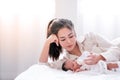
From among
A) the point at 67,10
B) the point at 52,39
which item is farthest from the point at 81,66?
the point at 67,10

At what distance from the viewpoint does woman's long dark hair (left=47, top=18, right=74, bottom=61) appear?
1863 millimetres

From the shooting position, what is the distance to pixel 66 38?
1800 mm

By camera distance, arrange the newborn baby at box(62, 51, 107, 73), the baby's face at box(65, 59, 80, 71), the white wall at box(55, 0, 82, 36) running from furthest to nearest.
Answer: the white wall at box(55, 0, 82, 36), the baby's face at box(65, 59, 80, 71), the newborn baby at box(62, 51, 107, 73)

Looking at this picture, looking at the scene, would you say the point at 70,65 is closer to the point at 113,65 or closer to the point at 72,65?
the point at 72,65

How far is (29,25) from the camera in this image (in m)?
2.77

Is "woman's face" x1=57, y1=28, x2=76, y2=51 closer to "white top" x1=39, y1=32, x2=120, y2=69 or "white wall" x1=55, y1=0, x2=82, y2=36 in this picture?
"white top" x1=39, y1=32, x2=120, y2=69

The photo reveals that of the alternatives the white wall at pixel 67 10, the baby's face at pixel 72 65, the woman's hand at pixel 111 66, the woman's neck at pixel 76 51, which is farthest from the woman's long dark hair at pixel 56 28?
the white wall at pixel 67 10

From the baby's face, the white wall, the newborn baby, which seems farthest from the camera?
the white wall

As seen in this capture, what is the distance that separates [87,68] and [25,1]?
1260 millimetres

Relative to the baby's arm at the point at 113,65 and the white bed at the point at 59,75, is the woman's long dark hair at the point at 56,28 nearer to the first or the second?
the white bed at the point at 59,75

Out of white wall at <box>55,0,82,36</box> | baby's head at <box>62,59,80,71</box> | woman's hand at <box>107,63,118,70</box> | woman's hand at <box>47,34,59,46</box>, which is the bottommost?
baby's head at <box>62,59,80,71</box>

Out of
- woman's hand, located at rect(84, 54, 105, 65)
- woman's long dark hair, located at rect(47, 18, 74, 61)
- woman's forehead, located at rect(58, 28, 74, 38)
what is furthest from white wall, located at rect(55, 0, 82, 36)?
woman's hand, located at rect(84, 54, 105, 65)

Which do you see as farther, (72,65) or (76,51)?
(76,51)

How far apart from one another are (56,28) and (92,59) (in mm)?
348
